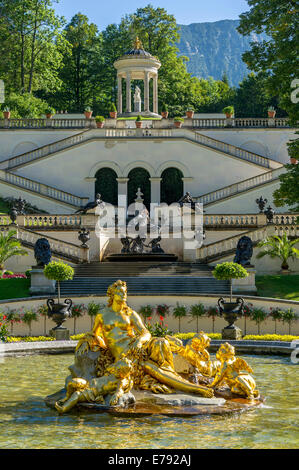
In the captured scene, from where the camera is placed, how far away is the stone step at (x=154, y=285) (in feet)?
88.2

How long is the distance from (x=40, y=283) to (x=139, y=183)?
848 inches

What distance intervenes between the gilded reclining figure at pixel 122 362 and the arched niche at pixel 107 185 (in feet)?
116

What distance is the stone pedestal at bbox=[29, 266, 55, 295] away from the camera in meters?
27.2

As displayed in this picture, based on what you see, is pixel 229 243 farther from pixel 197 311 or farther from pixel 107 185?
pixel 107 185

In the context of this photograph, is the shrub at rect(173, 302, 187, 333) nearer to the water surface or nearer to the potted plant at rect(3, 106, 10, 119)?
the water surface

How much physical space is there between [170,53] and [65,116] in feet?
52.6

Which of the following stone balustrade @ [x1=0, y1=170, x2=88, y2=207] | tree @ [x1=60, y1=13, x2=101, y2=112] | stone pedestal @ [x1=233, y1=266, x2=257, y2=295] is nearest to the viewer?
stone pedestal @ [x1=233, y1=266, x2=257, y2=295]

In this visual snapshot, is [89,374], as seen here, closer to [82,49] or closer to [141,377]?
[141,377]

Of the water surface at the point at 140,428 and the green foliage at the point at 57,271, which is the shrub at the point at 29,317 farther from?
the water surface at the point at 140,428

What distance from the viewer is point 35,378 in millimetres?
14828

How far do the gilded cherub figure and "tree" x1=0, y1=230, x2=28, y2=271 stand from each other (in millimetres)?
19734

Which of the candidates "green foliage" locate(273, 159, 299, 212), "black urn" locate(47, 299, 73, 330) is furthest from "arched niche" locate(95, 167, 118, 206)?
"black urn" locate(47, 299, 73, 330)

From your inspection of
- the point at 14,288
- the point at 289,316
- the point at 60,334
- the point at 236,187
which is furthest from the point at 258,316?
the point at 236,187

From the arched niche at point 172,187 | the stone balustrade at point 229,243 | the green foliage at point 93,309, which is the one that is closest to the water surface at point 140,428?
the green foliage at point 93,309
